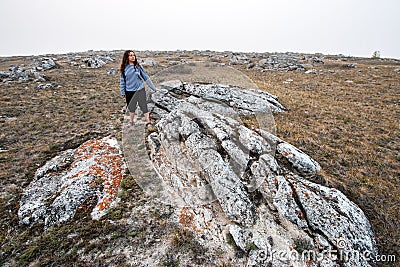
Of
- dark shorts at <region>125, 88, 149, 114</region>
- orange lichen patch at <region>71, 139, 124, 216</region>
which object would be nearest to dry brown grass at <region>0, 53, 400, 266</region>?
orange lichen patch at <region>71, 139, 124, 216</region>

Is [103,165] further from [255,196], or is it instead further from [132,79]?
→ [255,196]

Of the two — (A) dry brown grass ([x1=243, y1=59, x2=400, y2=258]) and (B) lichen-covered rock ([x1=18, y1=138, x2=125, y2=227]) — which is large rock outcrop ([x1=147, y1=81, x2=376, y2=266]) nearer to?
(A) dry brown grass ([x1=243, y1=59, x2=400, y2=258])

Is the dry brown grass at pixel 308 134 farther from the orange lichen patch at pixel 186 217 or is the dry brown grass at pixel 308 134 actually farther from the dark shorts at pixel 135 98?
the orange lichen patch at pixel 186 217

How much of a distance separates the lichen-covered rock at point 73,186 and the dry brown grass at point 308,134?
0.68m

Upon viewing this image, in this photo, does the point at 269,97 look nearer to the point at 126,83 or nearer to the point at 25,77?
the point at 126,83

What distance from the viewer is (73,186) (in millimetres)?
8086

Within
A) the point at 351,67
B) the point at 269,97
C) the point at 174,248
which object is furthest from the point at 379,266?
the point at 351,67

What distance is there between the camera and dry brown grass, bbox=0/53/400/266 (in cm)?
796

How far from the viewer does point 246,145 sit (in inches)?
329

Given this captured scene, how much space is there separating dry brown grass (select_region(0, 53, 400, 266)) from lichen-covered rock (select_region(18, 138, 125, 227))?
0.68 metres

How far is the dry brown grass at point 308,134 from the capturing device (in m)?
7.96

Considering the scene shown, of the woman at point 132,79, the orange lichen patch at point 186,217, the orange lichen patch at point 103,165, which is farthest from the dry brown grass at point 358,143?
the orange lichen patch at point 103,165

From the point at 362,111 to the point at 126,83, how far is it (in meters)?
19.2

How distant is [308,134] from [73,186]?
502 inches
